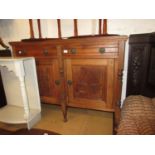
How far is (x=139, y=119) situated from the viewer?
0.89 meters

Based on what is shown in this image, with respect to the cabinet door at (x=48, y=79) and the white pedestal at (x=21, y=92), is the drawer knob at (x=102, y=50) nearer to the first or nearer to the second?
the cabinet door at (x=48, y=79)

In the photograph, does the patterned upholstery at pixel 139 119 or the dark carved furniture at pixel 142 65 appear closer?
the patterned upholstery at pixel 139 119

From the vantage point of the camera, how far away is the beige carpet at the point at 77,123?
1.42 m

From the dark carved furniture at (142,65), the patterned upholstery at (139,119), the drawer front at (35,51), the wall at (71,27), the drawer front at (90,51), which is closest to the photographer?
the patterned upholstery at (139,119)

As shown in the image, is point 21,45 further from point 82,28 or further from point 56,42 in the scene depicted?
point 82,28

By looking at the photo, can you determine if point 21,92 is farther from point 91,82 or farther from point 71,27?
point 71,27

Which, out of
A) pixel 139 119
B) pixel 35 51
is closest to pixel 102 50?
pixel 139 119

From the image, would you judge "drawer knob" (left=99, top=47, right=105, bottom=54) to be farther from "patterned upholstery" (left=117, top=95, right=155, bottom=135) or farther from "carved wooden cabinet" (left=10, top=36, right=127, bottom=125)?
"patterned upholstery" (left=117, top=95, right=155, bottom=135)

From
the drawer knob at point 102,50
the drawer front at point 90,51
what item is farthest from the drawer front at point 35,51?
the drawer knob at point 102,50

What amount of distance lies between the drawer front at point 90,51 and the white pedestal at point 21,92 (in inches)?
18.9

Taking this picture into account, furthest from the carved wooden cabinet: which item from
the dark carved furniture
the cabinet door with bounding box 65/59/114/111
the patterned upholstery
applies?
the dark carved furniture
